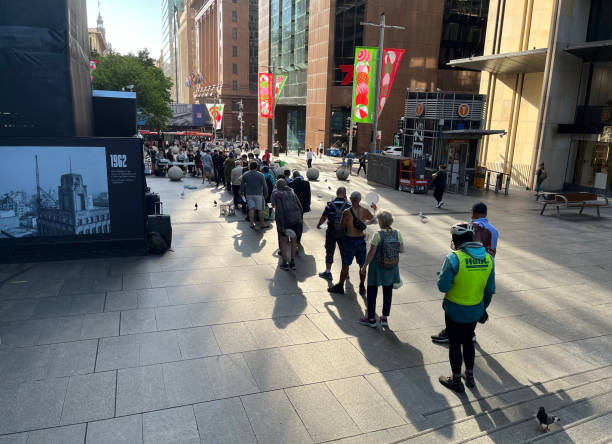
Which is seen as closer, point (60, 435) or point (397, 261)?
point (60, 435)

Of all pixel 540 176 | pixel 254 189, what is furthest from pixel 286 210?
pixel 540 176

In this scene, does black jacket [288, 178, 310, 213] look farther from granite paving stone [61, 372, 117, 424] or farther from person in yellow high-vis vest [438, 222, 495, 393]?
granite paving stone [61, 372, 117, 424]

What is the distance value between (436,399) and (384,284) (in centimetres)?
181

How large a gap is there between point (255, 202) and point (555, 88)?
1818 cm

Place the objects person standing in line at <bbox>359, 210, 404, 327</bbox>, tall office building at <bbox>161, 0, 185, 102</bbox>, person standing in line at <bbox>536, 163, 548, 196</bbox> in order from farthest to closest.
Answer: tall office building at <bbox>161, 0, 185, 102</bbox>, person standing in line at <bbox>536, 163, 548, 196</bbox>, person standing in line at <bbox>359, 210, 404, 327</bbox>

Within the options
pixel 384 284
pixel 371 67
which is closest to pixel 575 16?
pixel 371 67

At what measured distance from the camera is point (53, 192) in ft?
32.3

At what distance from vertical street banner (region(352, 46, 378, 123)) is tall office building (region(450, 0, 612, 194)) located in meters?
5.05

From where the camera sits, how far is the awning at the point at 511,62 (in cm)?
2290

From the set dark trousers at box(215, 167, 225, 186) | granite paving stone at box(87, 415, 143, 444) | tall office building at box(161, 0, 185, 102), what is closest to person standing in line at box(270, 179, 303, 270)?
granite paving stone at box(87, 415, 143, 444)

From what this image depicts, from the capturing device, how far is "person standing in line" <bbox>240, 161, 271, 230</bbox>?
1270cm

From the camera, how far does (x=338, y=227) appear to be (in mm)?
8492

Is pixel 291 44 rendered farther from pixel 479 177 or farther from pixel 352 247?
pixel 352 247

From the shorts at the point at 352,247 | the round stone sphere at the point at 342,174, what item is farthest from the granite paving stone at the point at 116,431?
the round stone sphere at the point at 342,174
